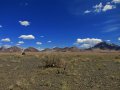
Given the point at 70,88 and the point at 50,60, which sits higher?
the point at 50,60

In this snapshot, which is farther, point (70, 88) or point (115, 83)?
point (115, 83)

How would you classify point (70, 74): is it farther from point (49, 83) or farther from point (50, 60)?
point (50, 60)

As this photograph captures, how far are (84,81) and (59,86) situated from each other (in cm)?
234

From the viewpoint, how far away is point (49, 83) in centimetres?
1708

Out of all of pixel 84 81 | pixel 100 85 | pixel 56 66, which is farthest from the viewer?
pixel 56 66

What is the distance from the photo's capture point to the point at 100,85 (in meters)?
16.4

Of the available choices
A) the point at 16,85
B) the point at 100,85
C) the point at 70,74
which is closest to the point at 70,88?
the point at 100,85

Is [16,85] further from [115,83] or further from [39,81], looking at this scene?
[115,83]

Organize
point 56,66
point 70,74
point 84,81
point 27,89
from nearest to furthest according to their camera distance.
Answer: point 27,89, point 84,81, point 70,74, point 56,66

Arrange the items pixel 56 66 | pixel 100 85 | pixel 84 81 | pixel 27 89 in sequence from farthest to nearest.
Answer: pixel 56 66 → pixel 84 81 → pixel 100 85 → pixel 27 89

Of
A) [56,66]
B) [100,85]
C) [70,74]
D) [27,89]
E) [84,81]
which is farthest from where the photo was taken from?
[56,66]

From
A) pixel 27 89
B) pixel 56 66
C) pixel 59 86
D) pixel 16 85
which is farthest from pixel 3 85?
pixel 56 66

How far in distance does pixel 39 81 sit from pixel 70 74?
12.0 feet

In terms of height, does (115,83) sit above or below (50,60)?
below
